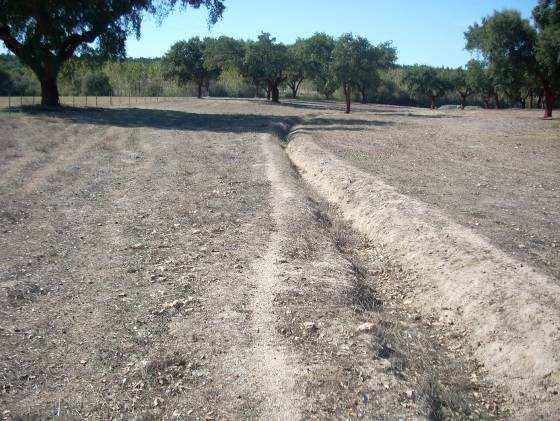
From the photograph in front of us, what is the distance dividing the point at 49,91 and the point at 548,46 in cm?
3331

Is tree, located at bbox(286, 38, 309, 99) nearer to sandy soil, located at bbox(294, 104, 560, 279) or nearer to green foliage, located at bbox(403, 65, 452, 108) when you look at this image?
green foliage, located at bbox(403, 65, 452, 108)

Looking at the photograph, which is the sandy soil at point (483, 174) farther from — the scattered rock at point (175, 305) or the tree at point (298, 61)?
the tree at point (298, 61)

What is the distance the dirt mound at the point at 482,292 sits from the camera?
507cm

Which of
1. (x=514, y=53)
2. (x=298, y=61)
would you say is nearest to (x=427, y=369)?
(x=514, y=53)

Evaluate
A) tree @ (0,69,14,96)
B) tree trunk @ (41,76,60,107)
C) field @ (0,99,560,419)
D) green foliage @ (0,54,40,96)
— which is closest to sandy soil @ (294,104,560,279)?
field @ (0,99,560,419)

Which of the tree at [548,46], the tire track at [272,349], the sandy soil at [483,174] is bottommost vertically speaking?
the tire track at [272,349]

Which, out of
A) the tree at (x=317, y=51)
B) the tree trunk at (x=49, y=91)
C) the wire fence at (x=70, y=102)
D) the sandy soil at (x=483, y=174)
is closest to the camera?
the sandy soil at (x=483, y=174)

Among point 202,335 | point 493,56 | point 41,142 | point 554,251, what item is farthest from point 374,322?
point 493,56

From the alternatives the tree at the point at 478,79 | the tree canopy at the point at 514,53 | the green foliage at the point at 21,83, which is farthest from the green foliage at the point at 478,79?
the green foliage at the point at 21,83

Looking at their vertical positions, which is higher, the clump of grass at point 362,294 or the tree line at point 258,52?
the tree line at point 258,52

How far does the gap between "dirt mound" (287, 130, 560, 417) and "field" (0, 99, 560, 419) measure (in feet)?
0.09

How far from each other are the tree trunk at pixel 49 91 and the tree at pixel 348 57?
74.9ft

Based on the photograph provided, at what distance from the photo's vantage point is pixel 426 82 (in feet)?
280

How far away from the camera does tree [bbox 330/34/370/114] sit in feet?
142
